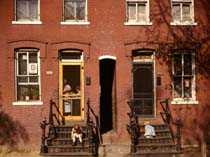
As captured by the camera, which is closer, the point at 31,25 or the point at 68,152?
the point at 68,152

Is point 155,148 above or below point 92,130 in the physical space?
below

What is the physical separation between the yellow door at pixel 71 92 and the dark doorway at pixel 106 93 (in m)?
1.35

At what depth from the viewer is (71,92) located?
59.3ft

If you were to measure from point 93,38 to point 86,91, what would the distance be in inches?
83.4

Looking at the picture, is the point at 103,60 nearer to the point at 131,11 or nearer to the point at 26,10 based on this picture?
the point at 131,11

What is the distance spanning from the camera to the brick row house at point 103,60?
57.8ft

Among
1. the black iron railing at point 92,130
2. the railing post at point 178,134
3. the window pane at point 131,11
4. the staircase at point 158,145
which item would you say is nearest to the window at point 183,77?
the railing post at point 178,134

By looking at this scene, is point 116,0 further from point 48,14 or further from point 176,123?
point 176,123

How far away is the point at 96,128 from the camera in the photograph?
1772 cm

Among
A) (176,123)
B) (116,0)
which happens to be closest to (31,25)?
(116,0)

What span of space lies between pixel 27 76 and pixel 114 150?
445 centimetres

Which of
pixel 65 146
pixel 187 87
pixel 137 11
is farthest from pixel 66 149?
pixel 137 11

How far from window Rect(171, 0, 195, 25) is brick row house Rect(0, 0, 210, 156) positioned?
0.13 feet

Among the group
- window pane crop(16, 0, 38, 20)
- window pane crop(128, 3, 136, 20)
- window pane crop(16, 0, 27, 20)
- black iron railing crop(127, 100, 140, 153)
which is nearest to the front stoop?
black iron railing crop(127, 100, 140, 153)
